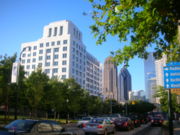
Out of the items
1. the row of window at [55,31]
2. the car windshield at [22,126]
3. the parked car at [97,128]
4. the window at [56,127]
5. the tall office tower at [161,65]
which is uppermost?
Answer: the row of window at [55,31]

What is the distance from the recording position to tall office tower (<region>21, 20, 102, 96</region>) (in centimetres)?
9506

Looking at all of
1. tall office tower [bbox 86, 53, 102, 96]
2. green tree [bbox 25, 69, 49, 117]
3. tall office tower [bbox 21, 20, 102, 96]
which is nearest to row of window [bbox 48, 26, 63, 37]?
tall office tower [bbox 21, 20, 102, 96]

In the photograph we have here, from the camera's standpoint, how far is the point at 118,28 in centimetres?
767

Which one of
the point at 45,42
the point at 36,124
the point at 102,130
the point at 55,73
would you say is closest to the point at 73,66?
the point at 55,73

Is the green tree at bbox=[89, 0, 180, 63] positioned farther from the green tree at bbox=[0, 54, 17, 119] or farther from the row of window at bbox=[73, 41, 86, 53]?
the row of window at bbox=[73, 41, 86, 53]

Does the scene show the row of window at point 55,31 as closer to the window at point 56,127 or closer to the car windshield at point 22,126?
the window at point 56,127

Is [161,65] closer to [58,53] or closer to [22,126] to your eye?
[22,126]

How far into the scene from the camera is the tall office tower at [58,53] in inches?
3743

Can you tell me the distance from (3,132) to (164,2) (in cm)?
652

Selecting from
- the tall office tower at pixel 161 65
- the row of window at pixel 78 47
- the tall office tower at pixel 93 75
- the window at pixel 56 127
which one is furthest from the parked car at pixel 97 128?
the tall office tower at pixel 93 75

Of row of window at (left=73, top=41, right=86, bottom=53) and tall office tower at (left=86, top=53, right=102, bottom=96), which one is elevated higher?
row of window at (left=73, top=41, right=86, bottom=53)

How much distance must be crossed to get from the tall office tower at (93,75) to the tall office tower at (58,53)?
446 inches

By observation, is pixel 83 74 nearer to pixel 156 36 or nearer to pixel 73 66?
pixel 73 66

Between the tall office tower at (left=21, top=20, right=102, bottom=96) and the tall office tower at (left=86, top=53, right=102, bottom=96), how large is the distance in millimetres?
11337
